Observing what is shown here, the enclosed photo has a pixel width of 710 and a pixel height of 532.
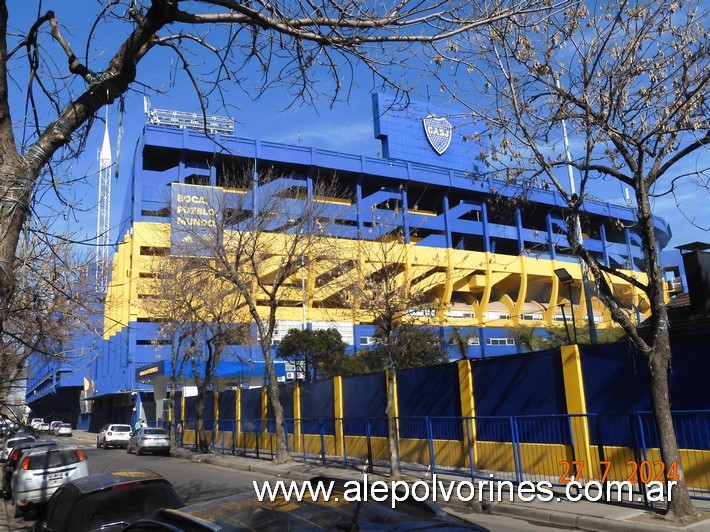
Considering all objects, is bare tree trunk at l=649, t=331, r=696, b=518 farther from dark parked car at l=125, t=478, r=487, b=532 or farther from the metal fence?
dark parked car at l=125, t=478, r=487, b=532

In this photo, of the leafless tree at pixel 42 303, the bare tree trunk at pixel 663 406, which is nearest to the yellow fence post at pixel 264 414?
the leafless tree at pixel 42 303

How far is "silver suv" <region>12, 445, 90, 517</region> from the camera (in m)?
13.8

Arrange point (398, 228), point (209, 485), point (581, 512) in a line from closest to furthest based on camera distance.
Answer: point (581, 512), point (209, 485), point (398, 228)

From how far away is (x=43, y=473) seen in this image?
13.7 m

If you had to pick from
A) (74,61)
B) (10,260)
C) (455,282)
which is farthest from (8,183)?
(455,282)

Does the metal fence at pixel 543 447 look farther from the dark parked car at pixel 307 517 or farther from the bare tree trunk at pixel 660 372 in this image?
the dark parked car at pixel 307 517

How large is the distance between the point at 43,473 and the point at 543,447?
11.1 metres

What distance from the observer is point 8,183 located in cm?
477

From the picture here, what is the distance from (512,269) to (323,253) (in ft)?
135

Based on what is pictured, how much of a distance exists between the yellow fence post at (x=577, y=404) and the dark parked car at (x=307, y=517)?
1116 cm

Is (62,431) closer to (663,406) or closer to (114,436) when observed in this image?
(114,436)

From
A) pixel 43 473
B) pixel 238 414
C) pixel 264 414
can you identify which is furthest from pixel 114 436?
pixel 43 473

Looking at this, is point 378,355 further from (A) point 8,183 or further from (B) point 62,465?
(A) point 8,183
